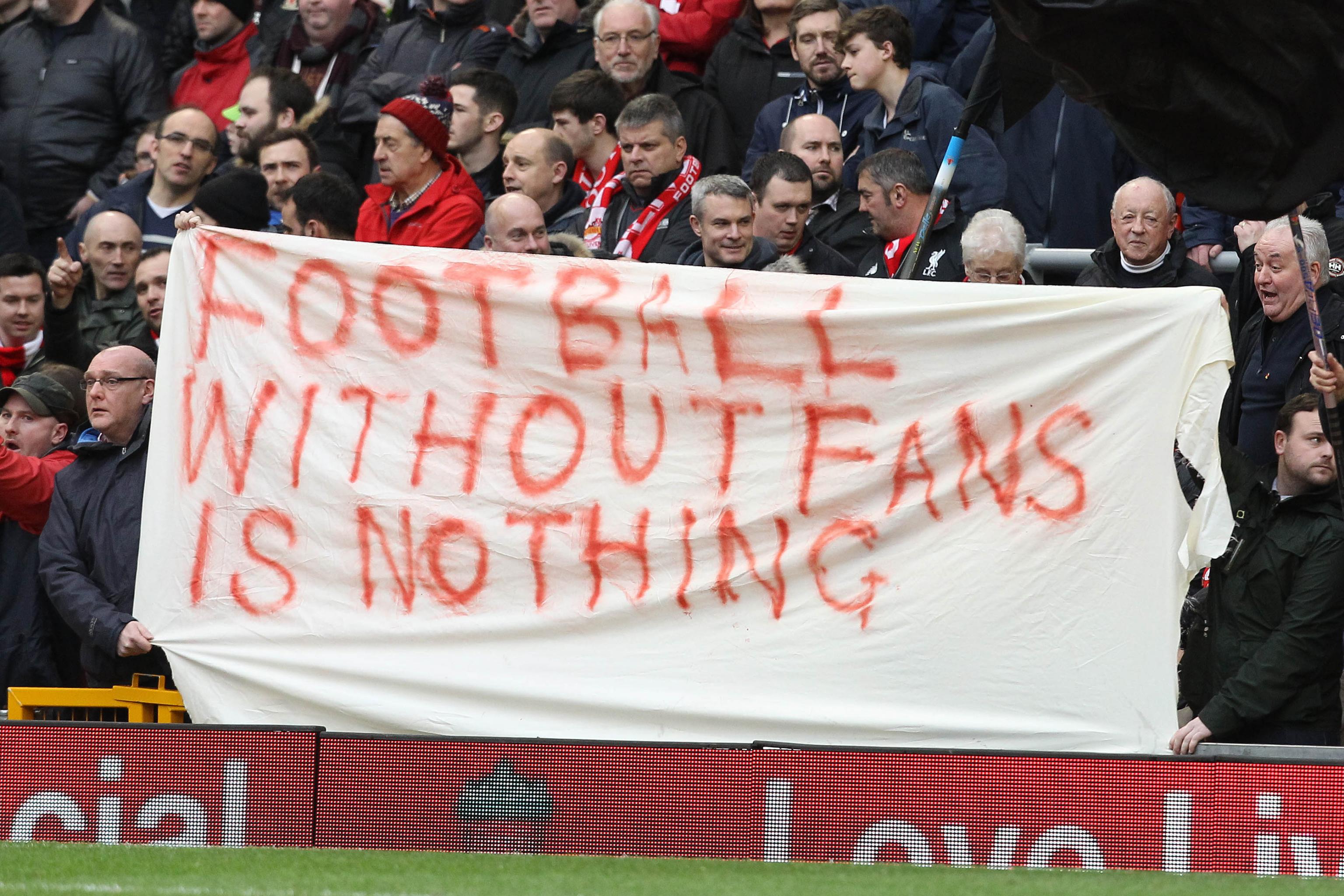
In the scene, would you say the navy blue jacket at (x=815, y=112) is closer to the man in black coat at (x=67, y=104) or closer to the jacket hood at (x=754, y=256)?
the jacket hood at (x=754, y=256)

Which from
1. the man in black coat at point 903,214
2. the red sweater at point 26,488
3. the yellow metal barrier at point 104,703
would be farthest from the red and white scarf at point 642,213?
the yellow metal barrier at point 104,703

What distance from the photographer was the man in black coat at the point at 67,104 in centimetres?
1153

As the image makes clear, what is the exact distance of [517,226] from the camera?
7805mm

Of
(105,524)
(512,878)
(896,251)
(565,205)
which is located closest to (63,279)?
(105,524)

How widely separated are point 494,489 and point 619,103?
12.2ft

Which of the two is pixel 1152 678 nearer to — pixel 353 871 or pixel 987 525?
pixel 987 525

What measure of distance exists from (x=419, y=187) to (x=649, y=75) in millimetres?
1615

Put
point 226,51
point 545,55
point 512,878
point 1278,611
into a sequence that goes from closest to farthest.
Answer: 1. point 512,878
2. point 1278,611
3. point 545,55
4. point 226,51

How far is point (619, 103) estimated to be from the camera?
963cm

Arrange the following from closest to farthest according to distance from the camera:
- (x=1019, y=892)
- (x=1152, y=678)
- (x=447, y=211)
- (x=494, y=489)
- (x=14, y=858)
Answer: (x=1019, y=892), (x=14, y=858), (x=1152, y=678), (x=494, y=489), (x=447, y=211)

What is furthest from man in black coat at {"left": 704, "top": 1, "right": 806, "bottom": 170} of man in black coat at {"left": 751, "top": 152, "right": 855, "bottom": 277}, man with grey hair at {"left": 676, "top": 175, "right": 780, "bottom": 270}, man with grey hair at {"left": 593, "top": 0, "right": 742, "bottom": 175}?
man with grey hair at {"left": 676, "top": 175, "right": 780, "bottom": 270}

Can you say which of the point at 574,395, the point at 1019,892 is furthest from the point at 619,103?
the point at 1019,892

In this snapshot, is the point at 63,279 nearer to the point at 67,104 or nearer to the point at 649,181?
the point at 649,181

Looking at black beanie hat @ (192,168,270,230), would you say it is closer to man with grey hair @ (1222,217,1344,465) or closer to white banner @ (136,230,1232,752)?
white banner @ (136,230,1232,752)
